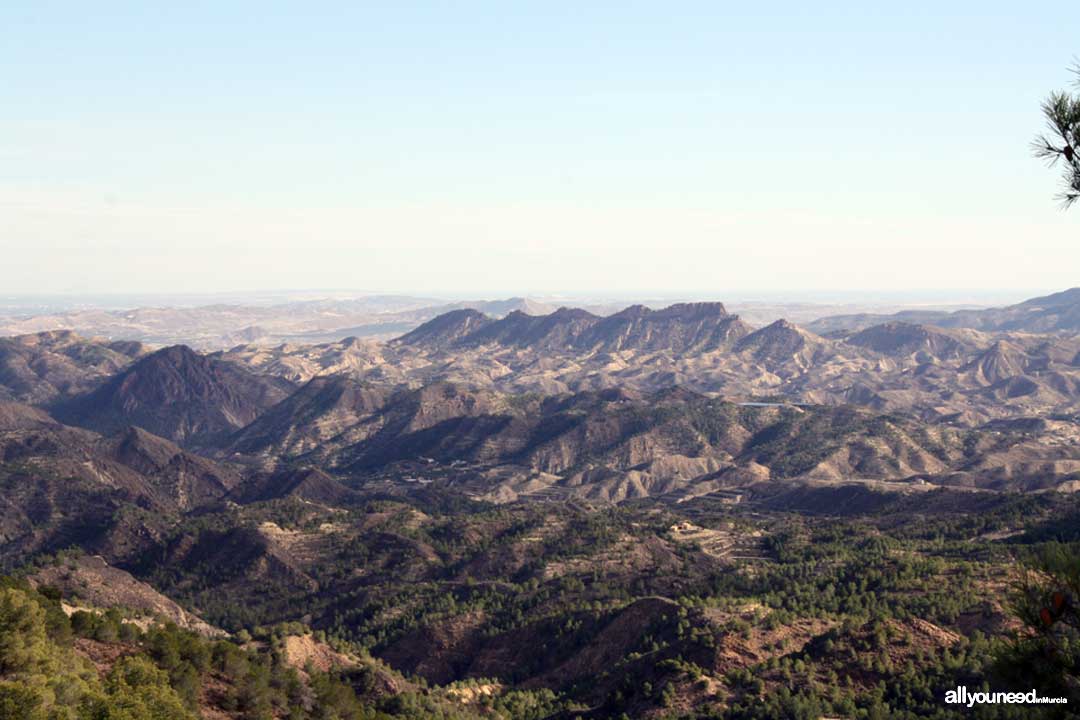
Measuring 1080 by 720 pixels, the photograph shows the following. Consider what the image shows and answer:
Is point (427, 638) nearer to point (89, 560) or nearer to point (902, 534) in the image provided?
point (89, 560)

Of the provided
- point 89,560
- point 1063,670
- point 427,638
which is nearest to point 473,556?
point 427,638

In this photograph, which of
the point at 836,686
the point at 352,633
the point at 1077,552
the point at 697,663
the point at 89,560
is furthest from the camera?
the point at 89,560

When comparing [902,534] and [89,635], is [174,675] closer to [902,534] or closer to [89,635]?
[89,635]

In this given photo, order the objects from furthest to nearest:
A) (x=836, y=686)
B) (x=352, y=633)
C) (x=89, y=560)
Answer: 1. (x=89, y=560)
2. (x=352, y=633)
3. (x=836, y=686)

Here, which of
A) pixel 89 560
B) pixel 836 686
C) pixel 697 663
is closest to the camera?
pixel 836 686

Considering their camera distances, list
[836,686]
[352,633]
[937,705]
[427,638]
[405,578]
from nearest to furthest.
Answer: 1. [937,705]
2. [836,686]
3. [427,638]
4. [352,633]
5. [405,578]

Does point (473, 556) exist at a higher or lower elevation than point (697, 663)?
lower

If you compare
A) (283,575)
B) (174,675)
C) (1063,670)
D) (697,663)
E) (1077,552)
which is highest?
(1077,552)

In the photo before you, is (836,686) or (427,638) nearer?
(836,686)

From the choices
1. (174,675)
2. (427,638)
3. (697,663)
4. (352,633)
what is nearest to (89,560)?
(352,633)
